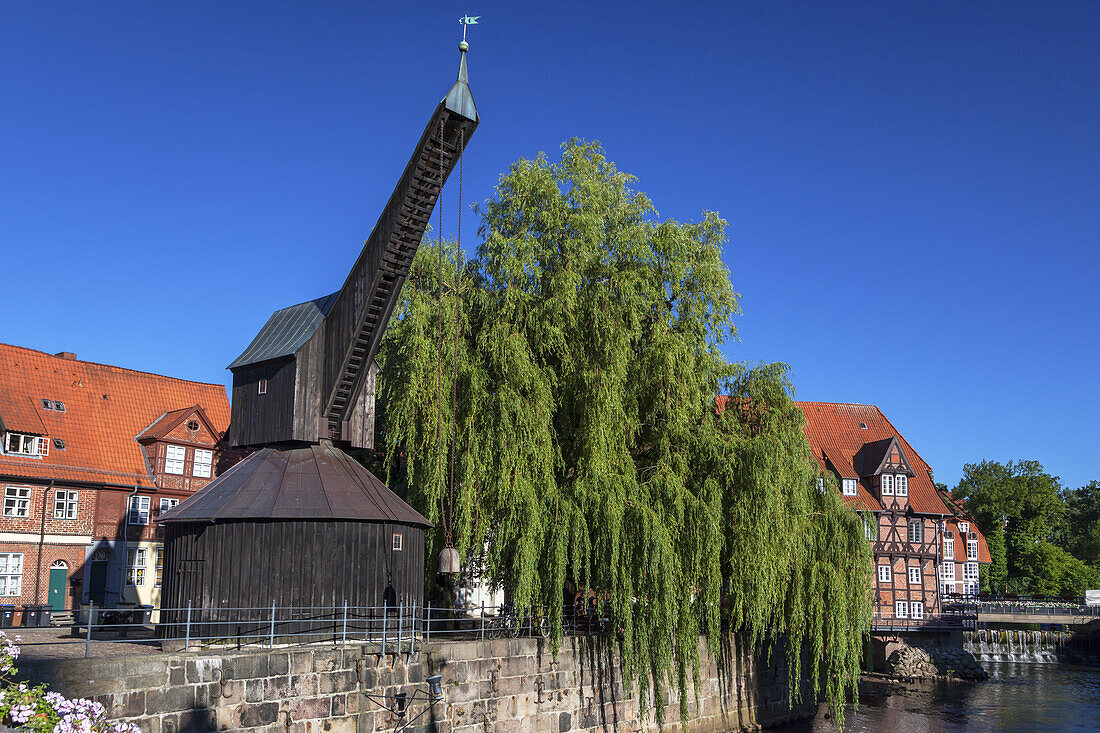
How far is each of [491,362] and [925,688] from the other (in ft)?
89.0

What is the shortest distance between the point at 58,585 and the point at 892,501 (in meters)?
36.5

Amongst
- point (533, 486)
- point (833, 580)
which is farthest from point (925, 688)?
point (533, 486)

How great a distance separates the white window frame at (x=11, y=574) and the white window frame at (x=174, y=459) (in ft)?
17.9

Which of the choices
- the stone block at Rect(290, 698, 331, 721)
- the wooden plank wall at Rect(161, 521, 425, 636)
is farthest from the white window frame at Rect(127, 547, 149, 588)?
the stone block at Rect(290, 698, 331, 721)

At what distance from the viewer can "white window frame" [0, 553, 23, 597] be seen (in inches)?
1049

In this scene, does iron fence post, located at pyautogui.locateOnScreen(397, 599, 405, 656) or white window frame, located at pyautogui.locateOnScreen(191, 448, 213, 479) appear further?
white window frame, located at pyautogui.locateOnScreen(191, 448, 213, 479)

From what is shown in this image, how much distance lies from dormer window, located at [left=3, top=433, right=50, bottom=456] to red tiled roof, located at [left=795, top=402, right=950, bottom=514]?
110 ft

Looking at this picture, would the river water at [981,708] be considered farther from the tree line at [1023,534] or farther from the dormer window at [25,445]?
the tree line at [1023,534]

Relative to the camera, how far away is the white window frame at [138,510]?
3017 cm

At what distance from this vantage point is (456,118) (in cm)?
1861

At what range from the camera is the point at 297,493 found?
18656 mm

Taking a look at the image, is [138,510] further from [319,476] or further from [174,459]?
[319,476]

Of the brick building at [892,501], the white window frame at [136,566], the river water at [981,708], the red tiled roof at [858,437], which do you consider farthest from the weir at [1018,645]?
the white window frame at [136,566]

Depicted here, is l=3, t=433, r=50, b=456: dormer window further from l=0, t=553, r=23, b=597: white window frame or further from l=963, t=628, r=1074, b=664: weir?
l=963, t=628, r=1074, b=664: weir
